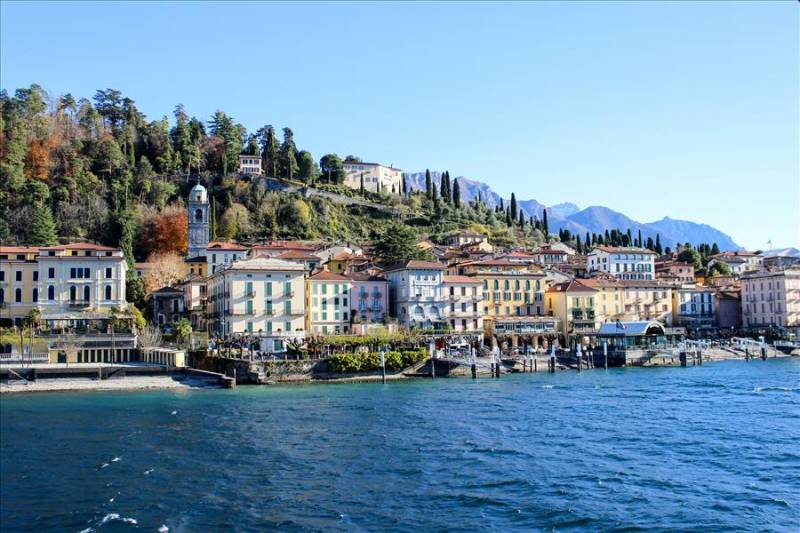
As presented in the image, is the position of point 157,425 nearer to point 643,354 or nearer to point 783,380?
point 783,380

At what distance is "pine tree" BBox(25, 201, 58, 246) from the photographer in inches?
3108

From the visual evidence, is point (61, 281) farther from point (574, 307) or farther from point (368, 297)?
point (574, 307)

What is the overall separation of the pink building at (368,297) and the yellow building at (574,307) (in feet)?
62.8

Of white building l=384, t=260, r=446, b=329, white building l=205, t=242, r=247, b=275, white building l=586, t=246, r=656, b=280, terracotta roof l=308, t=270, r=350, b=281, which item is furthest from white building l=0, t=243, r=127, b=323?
white building l=586, t=246, r=656, b=280

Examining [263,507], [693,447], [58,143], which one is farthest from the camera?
[58,143]

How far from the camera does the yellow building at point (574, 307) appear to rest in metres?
80.9

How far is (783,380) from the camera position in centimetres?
5494

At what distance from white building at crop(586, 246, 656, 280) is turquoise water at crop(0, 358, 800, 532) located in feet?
195

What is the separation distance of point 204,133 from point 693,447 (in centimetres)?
10226

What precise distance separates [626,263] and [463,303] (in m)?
39.2

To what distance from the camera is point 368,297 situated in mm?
73375

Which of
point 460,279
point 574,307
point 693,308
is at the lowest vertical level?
point 693,308


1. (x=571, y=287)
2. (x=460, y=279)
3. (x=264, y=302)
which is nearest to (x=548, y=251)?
(x=571, y=287)

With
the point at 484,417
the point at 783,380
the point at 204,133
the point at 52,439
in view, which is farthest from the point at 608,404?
the point at 204,133
